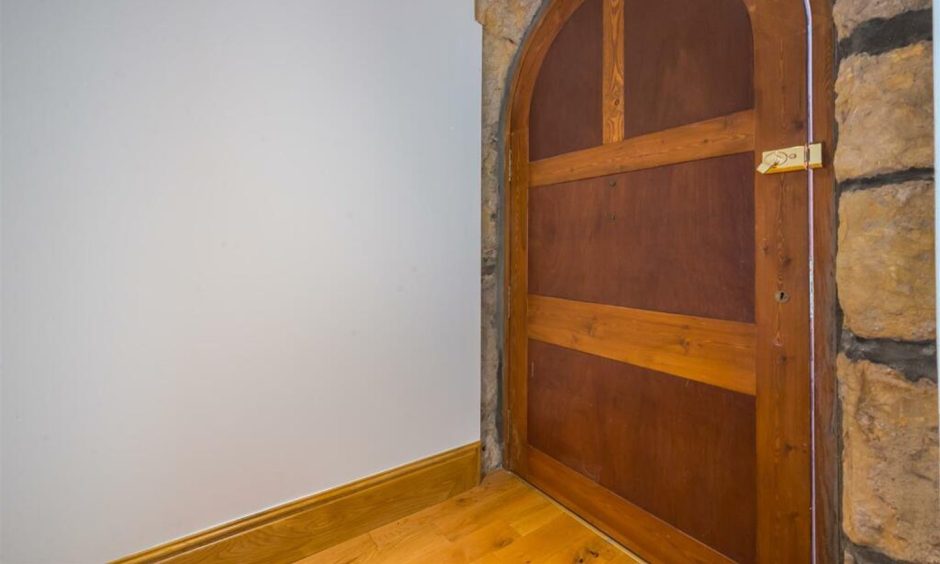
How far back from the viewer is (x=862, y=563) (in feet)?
2.76

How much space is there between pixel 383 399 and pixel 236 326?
0.59 metres

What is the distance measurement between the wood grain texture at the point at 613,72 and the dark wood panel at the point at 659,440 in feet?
2.74

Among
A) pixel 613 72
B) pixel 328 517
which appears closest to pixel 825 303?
pixel 613 72

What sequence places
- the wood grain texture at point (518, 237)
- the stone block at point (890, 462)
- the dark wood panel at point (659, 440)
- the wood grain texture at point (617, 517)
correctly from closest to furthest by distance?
the stone block at point (890, 462)
the dark wood panel at point (659, 440)
the wood grain texture at point (617, 517)
the wood grain texture at point (518, 237)

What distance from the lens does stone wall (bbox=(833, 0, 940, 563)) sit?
30.0 inches

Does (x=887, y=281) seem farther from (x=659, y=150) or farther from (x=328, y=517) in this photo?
(x=328, y=517)

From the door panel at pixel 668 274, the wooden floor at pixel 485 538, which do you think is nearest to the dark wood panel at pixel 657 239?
the door panel at pixel 668 274

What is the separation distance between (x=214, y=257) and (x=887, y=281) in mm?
1686

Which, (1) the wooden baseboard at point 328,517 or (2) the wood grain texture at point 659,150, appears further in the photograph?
(1) the wooden baseboard at point 328,517

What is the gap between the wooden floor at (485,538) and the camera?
1.35 meters

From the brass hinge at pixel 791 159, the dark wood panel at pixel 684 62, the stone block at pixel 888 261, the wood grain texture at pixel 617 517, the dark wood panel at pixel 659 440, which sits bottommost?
the wood grain texture at pixel 617 517

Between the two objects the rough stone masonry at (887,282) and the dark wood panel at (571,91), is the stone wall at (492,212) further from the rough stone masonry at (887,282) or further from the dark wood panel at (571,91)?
the rough stone masonry at (887,282)

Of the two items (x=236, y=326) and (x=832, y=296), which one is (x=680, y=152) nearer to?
(x=832, y=296)

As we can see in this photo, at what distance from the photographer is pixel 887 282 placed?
31.7 inches
